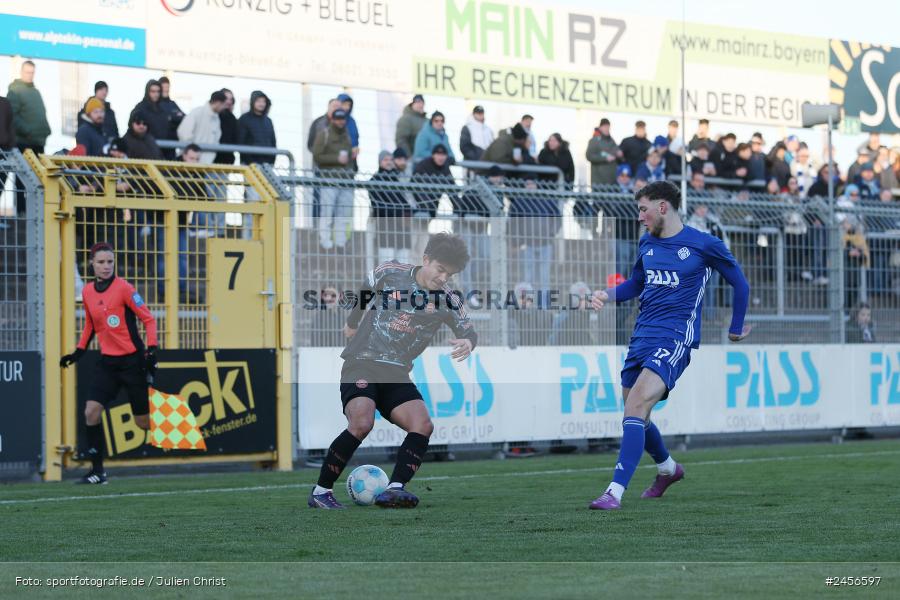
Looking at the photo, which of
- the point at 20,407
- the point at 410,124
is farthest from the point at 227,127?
the point at 20,407

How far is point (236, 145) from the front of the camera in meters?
18.6

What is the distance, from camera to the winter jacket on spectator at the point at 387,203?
16312mm

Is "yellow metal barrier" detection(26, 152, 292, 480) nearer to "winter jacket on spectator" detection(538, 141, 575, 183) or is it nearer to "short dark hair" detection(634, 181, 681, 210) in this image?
"winter jacket on spectator" detection(538, 141, 575, 183)

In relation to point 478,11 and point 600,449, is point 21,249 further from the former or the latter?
point 478,11

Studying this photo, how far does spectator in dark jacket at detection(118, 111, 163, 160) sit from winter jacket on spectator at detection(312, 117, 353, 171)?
2.27 meters

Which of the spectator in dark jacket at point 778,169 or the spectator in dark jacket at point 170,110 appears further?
the spectator in dark jacket at point 778,169

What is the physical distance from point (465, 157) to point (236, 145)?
3.84m

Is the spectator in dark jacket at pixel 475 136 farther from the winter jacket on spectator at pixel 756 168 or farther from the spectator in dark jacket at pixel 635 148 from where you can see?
the winter jacket on spectator at pixel 756 168

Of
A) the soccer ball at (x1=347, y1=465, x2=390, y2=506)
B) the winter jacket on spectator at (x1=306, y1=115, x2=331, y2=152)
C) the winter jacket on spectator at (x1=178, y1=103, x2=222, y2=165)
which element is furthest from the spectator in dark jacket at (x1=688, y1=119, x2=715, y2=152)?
the soccer ball at (x1=347, y1=465, x2=390, y2=506)

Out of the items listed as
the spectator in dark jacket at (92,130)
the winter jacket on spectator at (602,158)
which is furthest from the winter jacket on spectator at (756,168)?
the spectator in dark jacket at (92,130)

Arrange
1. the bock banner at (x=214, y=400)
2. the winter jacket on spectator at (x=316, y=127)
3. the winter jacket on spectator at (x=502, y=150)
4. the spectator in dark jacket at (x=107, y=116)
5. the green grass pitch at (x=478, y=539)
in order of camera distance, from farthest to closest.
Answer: the winter jacket on spectator at (x=502, y=150) < the winter jacket on spectator at (x=316, y=127) < the spectator in dark jacket at (x=107, y=116) < the bock banner at (x=214, y=400) < the green grass pitch at (x=478, y=539)

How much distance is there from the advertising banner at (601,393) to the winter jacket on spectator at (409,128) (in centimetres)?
415

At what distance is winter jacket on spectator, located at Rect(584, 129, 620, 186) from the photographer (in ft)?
70.2

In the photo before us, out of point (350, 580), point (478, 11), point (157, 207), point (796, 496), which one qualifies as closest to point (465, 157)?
point (478, 11)
